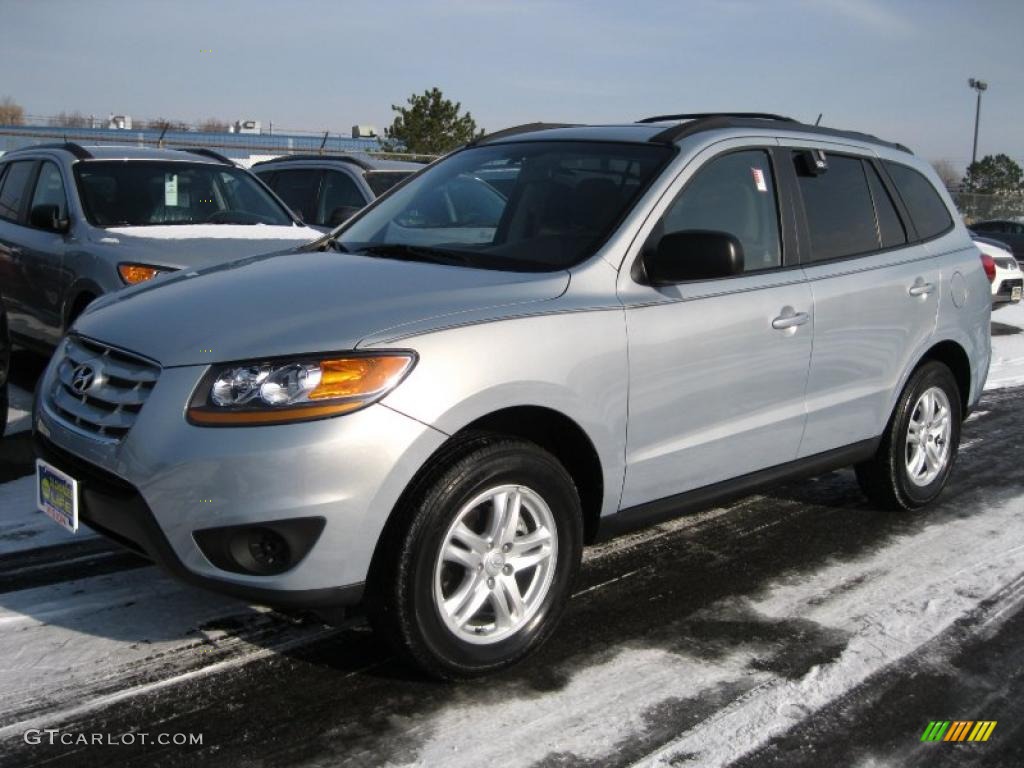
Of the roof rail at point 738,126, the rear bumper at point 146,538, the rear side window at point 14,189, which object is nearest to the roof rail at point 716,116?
the roof rail at point 738,126

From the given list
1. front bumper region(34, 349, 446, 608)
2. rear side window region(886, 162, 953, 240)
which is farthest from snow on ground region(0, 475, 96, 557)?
rear side window region(886, 162, 953, 240)

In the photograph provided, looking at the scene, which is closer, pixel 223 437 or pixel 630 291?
pixel 223 437

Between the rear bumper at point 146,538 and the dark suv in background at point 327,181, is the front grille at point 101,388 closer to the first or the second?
the rear bumper at point 146,538

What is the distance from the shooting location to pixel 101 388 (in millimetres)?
3441

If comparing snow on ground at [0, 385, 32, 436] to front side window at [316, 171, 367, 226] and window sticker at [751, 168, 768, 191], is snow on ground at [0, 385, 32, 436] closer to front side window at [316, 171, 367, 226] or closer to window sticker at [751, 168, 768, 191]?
front side window at [316, 171, 367, 226]

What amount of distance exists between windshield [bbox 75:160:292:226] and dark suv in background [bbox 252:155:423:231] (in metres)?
2.12

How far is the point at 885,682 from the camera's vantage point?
142 inches

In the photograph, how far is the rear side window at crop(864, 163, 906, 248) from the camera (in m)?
5.19

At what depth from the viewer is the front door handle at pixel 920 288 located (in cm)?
513

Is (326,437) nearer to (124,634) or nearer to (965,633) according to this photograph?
(124,634)

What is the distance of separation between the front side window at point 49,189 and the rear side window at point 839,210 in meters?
5.47

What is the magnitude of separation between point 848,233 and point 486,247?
183 centimetres

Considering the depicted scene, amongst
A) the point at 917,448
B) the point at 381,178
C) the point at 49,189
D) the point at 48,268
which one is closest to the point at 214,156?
the point at 49,189

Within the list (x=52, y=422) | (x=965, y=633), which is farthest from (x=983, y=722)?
(x=52, y=422)
